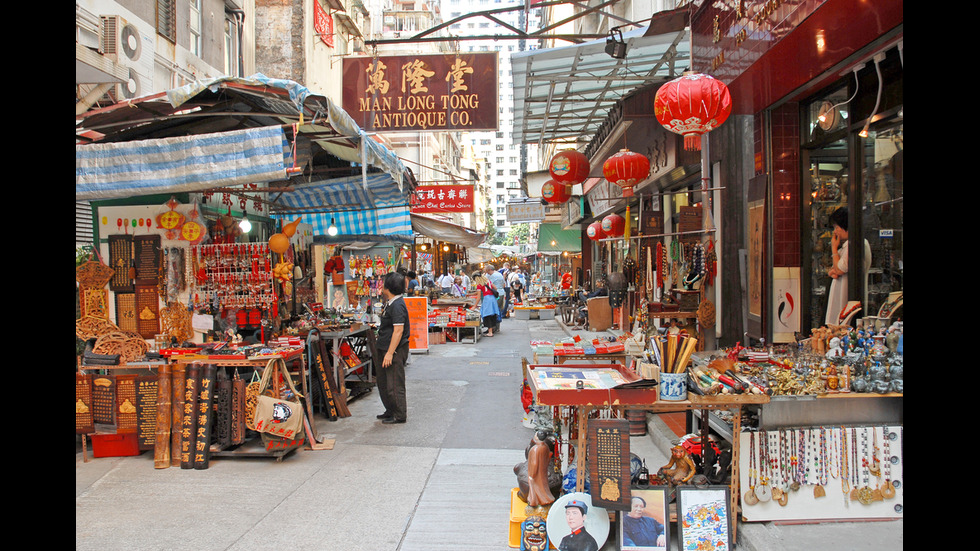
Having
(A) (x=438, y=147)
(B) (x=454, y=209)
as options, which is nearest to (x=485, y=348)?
(B) (x=454, y=209)

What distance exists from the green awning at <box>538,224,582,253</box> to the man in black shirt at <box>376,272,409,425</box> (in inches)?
747

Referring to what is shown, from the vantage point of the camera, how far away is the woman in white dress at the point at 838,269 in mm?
6426

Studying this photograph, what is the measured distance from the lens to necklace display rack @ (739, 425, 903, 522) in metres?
4.16

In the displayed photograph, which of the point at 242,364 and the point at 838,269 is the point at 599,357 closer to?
the point at 838,269

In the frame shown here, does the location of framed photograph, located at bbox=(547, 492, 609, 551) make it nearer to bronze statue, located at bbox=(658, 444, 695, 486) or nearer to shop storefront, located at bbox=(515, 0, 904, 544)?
shop storefront, located at bbox=(515, 0, 904, 544)

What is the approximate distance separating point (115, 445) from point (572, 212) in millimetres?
18579

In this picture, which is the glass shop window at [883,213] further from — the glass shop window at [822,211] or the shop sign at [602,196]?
the shop sign at [602,196]

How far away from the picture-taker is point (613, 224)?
48.7 feet

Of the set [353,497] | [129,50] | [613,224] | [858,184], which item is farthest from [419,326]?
[858,184]

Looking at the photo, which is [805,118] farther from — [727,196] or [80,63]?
[80,63]

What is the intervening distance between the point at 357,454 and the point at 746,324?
535cm

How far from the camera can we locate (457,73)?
10.1 meters

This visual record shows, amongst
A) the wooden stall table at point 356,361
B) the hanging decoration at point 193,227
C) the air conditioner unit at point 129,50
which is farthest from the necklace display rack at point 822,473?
the air conditioner unit at point 129,50

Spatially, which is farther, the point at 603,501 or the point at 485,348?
the point at 485,348
